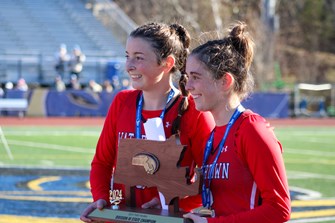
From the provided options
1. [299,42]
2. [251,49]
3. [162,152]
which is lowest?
[299,42]

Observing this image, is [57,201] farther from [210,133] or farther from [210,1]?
[210,1]

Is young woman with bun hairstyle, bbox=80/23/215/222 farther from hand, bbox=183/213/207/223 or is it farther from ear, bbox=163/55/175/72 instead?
hand, bbox=183/213/207/223

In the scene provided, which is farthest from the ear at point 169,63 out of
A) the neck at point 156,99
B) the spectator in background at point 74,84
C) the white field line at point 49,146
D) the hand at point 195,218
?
the spectator in background at point 74,84

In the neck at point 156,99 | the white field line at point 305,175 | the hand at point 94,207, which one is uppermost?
the neck at point 156,99

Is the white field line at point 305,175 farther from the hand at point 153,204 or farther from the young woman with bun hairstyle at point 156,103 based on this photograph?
the hand at point 153,204

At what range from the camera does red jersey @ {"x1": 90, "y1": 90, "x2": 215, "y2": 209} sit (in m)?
4.39

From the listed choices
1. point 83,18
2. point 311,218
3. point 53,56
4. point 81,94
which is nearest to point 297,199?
point 311,218

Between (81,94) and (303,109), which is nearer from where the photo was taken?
(81,94)

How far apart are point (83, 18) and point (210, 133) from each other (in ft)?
123

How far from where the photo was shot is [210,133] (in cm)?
425

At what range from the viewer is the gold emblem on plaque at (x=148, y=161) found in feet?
12.9

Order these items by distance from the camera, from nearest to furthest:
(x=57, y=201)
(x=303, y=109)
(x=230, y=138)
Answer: (x=230, y=138) < (x=57, y=201) < (x=303, y=109)

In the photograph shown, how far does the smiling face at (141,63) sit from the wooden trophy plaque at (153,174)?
44cm

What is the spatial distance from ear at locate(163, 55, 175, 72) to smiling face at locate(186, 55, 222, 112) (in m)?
0.48
